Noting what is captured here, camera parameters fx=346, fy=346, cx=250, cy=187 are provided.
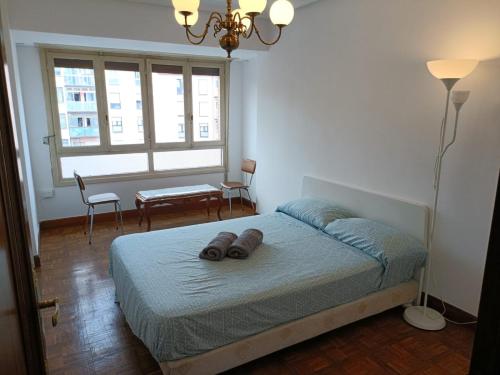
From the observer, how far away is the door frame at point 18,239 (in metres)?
0.80

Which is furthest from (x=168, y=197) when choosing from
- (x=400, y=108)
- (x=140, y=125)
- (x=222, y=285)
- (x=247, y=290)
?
(x=400, y=108)

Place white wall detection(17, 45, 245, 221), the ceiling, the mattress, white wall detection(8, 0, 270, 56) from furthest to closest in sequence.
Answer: white wall detection(17, 45, 245, 221), the ceiling, white wall detection(8, 0, 270, 56), the mattress

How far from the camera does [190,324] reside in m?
1.88

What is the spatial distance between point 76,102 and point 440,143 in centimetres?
433

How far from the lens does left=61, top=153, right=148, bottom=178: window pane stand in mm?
4754

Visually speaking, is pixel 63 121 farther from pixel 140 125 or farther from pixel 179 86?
pixel 179 86

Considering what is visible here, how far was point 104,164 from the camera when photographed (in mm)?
4973

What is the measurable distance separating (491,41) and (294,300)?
2.11 metres

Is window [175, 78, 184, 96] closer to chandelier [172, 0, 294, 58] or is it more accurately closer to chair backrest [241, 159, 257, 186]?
chair backrest [241, 159, 257, 186]

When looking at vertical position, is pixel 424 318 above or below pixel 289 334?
below

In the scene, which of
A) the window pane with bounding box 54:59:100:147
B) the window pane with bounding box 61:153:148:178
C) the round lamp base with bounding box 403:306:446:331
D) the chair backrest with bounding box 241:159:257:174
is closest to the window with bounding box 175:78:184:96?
the window pane with bounding box 61:153:148:178

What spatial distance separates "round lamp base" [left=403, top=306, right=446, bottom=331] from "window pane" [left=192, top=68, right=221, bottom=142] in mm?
3979

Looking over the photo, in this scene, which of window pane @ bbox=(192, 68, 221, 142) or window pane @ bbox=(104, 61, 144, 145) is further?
window pane @ bbox=(192, 68, 221, 142)

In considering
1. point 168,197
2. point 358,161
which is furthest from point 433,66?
point 168,197
